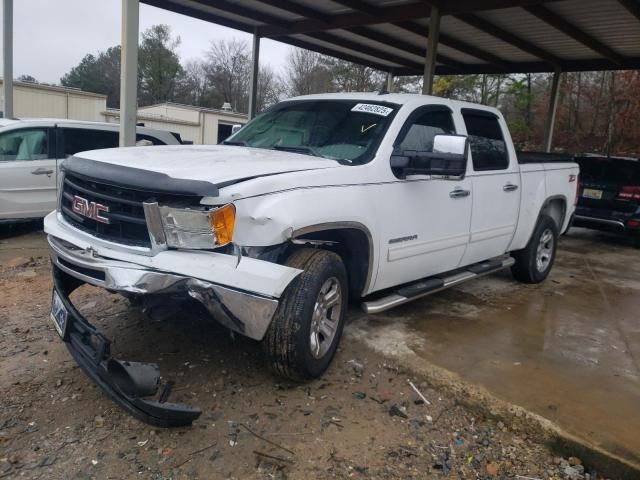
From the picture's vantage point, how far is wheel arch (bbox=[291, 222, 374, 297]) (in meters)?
3.36

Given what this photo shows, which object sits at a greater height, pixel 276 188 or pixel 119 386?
pixel 276 188

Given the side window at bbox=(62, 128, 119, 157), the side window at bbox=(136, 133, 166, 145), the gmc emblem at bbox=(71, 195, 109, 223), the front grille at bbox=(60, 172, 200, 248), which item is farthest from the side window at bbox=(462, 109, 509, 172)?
the side window at bbox=(62, 128, 119, 157)

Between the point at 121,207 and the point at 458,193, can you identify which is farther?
the point at 458,193

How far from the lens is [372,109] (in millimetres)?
4164

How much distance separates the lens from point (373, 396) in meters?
3.34

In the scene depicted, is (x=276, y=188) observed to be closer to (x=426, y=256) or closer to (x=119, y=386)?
(x=119, y=386)

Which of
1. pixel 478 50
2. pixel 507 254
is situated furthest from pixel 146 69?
pixel 507 254

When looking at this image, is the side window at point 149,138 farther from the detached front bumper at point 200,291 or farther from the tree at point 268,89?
the tree at point 268,89

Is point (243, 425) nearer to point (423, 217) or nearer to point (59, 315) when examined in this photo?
point (59, 315)

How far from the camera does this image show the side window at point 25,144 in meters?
7.09

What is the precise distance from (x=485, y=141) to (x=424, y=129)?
1038 mm

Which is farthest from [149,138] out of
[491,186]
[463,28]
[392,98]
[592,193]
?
[592,193]

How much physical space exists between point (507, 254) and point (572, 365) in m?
2.13

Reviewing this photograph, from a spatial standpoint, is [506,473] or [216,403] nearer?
[506,473]
